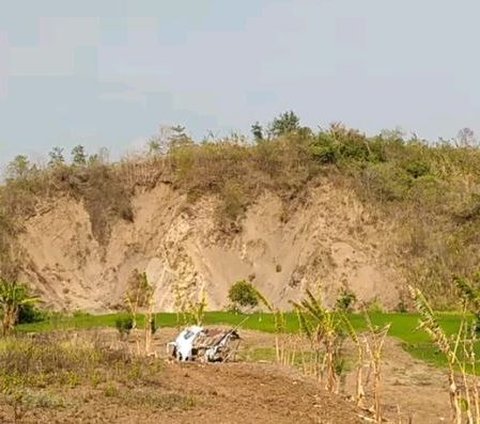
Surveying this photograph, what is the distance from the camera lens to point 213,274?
4975 cm

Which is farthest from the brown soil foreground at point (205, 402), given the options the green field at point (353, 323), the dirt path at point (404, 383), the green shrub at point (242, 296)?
the green shrub at point (242, 296)

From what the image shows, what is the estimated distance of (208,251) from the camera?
5091 cm

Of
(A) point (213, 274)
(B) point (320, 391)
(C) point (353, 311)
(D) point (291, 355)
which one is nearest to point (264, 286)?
(A) point (213, 274)

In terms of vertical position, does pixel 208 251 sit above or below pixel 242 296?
above

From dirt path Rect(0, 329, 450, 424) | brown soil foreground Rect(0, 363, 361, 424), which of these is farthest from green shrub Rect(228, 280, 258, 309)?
brown soil foreground Rect(0, 363, 361, 424)

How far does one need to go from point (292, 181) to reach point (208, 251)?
20.2ft

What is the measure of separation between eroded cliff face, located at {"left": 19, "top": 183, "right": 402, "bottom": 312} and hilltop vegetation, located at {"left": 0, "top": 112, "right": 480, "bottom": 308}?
1.81ft

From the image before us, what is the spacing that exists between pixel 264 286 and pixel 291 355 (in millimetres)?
25220

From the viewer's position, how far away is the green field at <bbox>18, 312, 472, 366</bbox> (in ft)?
91.3

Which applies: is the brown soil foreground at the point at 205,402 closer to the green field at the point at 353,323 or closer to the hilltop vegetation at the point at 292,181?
the green field at the point at 353,323

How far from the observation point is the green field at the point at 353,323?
27.8 metres

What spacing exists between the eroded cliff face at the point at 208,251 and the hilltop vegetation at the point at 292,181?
21.7 inches

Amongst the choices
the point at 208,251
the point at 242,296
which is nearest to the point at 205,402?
the point at 242,296

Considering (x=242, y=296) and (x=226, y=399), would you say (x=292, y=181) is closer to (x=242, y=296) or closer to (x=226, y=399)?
(x=242, y=296)
